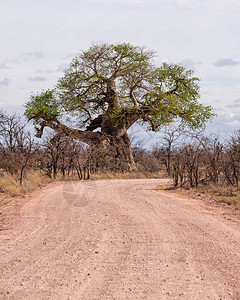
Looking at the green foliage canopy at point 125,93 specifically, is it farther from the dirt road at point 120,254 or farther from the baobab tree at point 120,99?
the dirt road at point 120,254


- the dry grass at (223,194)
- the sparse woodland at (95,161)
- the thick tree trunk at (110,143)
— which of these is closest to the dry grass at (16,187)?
the sparse woodland at (95,161)

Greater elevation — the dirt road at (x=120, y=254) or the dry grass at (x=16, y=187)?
the dry grass at (x=16, y=187)

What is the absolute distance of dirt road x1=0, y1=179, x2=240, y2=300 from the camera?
3.69 metres

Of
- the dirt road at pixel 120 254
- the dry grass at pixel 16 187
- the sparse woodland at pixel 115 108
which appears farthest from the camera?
the sparse woodland at pixel 115 108

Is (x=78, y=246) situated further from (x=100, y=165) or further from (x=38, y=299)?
(x=100, y=165)

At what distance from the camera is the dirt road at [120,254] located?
3686mm

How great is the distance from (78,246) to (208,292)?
2.29 m

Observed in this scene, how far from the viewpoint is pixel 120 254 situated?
16.0 ft

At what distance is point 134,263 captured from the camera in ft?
14.7

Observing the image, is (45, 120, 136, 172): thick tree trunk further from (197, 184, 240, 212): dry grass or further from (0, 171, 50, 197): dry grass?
Result: (197, 184, 240, 212): dry grass

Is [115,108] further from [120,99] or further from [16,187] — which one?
[16,187]

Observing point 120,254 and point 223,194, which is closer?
point 120,254

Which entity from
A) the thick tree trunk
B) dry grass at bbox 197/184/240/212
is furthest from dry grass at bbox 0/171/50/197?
the thick tree trunk

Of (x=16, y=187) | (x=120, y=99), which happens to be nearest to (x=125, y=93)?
(x=120, y=99)
